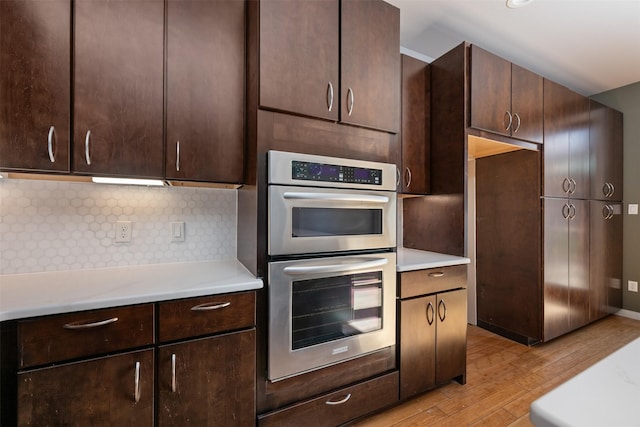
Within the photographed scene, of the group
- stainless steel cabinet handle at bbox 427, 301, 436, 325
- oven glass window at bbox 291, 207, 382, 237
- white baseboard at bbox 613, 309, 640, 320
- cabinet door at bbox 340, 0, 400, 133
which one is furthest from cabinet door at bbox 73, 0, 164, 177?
white baseboard at bbox 613, 309, 640, 320

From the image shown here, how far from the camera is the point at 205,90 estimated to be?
152 cm

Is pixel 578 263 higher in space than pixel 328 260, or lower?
lower

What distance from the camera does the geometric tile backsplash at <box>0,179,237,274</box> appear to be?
1444 mm

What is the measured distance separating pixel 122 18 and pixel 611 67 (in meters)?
4.32

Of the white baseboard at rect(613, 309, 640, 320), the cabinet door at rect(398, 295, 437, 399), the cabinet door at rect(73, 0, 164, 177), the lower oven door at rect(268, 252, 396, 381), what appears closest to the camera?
the cabinet door at rect(73, 0, 164, 177)

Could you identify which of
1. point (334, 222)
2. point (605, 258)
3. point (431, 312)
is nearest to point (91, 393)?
point (334, 222)

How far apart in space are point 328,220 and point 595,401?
1.22 m

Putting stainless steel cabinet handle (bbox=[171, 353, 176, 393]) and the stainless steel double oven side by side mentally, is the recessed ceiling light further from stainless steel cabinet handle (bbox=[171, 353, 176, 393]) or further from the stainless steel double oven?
stainless steel cabinet handle (bbox=[171, 353, 176, 393])

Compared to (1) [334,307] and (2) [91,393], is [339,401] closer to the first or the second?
(1) [334,307]

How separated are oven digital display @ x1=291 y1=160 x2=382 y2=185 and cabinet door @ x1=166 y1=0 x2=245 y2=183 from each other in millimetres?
363

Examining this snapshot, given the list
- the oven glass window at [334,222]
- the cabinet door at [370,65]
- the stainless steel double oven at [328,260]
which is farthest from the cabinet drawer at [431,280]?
the cabinet door at [370,65]

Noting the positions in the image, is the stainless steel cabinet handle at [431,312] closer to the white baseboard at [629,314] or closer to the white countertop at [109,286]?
the white countertop at [109,286]

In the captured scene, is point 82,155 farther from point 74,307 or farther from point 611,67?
point 611,67

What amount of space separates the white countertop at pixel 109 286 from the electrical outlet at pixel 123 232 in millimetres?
158
